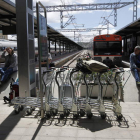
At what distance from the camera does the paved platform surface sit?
4051 millimetres

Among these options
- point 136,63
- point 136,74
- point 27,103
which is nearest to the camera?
point 27,103

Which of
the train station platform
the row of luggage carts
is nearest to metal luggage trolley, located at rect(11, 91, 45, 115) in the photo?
the row of luggage carts

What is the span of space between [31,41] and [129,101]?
3.64m

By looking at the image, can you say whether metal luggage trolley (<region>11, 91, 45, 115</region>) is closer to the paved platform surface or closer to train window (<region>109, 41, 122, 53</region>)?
the paved platform surface

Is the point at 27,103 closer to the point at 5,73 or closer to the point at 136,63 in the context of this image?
the point at 5,73

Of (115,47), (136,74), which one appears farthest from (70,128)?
(115,47)

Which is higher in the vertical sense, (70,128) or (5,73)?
(5,73)

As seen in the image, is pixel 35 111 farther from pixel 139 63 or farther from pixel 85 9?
pixel 85 9

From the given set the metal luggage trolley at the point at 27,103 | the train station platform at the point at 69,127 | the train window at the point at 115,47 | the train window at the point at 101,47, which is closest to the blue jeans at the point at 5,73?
the train station platform at the point at 69,127

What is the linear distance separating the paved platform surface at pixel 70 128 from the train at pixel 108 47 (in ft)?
42.8

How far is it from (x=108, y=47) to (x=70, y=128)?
14223 millimetres

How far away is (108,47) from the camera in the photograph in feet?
58.7

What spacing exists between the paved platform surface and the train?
13.0m

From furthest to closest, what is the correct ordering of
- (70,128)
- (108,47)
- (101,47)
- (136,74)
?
(101,47) < (108,47) < (136,74) < (70,128)
